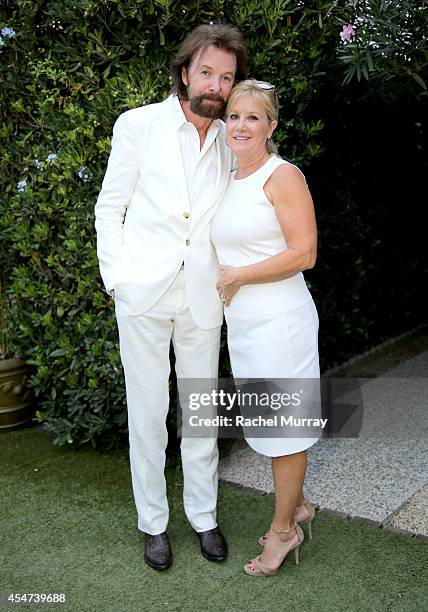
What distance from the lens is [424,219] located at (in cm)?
694

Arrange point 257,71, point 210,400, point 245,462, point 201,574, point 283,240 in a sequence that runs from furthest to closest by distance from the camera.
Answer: point 245,462 < point 257,71 < point 210,400 < point 201,574 < point 283,240

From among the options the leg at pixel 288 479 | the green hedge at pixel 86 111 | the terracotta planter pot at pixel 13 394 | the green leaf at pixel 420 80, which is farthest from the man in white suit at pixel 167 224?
the terracotta planter pot at pixel 13 394

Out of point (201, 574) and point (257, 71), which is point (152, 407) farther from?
point (257, 71)

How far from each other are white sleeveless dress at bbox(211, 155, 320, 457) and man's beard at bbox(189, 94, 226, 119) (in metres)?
0.26

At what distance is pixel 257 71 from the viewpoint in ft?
11.9

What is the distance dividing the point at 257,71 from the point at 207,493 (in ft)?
6.38

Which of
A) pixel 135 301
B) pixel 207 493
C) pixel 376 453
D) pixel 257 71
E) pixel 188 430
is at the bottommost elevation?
pixel 376 453

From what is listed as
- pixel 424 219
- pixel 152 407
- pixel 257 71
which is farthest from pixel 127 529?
pixel 424 219

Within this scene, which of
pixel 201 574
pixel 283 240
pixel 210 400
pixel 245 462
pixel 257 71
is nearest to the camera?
pixel 283 240

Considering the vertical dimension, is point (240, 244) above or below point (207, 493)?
above

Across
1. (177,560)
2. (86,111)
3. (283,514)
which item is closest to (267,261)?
(283,514)

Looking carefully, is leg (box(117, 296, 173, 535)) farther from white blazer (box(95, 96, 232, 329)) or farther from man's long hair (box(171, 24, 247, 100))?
man's long hair (box(171, 24, 247, 100))

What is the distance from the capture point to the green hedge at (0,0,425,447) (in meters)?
3.55

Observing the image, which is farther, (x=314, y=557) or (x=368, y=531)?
(x=368, y=531)
